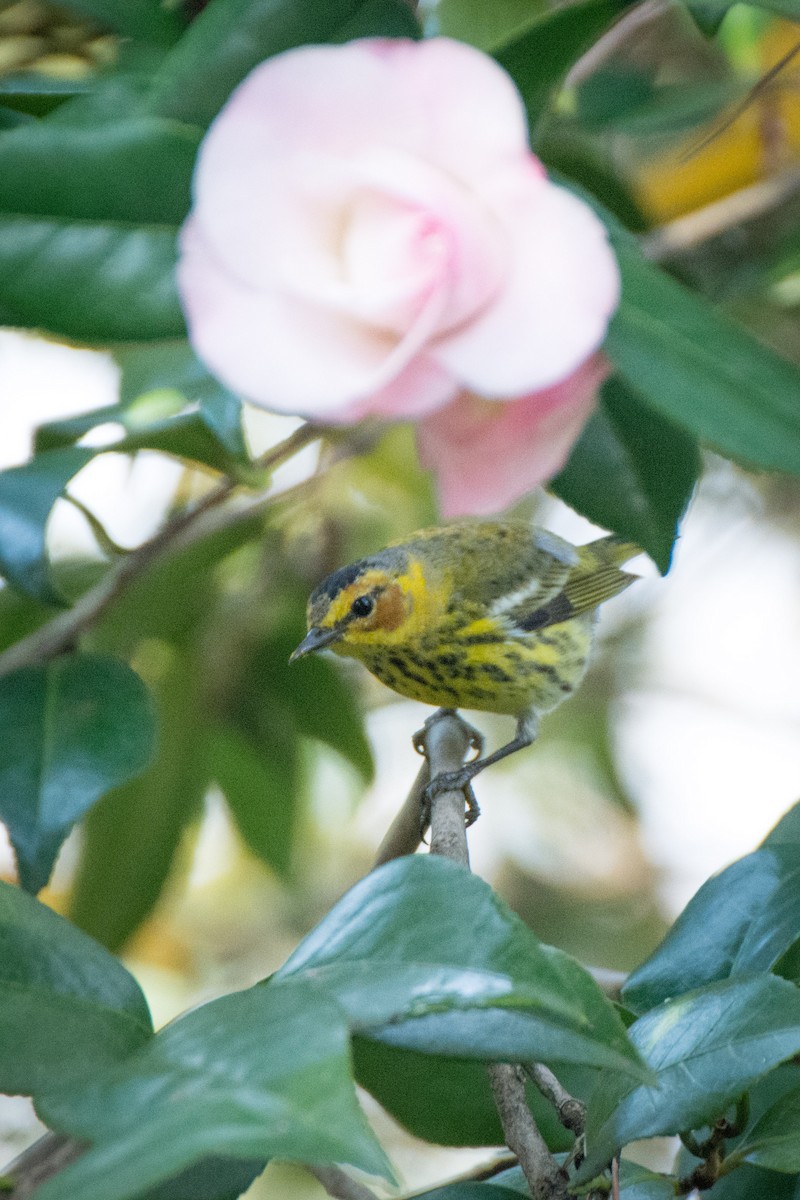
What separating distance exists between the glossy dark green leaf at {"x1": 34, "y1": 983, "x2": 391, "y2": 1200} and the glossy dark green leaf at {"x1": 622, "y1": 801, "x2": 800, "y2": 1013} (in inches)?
13.2

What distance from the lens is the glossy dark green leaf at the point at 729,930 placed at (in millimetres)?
713

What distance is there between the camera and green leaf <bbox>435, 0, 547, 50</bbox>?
2.45 ft

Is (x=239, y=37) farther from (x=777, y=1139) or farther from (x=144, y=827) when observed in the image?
(x=144, y=827)

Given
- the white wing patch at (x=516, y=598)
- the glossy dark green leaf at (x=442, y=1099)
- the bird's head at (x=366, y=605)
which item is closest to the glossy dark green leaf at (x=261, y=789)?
the bird's head at (x=366, y=605)

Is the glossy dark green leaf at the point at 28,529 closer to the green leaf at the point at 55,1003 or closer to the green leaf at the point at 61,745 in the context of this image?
the green leaf at the point at 61,745

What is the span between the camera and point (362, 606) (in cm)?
152

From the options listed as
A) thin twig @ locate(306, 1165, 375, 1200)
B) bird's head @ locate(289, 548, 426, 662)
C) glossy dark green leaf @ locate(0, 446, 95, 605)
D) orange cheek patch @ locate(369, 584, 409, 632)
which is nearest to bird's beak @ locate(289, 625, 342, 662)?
bird's head @ locate(289, 548, 426, 662)

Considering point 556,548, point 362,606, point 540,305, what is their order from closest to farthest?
point 540,305, point 362,606, point 556,548

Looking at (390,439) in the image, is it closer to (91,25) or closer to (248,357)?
(91,25)

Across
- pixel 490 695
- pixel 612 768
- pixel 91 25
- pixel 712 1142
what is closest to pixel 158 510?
pixel 490 695

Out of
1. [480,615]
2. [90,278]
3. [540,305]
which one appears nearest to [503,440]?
[540,305]

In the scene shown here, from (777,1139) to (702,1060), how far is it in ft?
0.25

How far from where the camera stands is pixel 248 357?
354 mm

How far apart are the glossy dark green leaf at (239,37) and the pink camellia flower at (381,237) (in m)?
0.15
